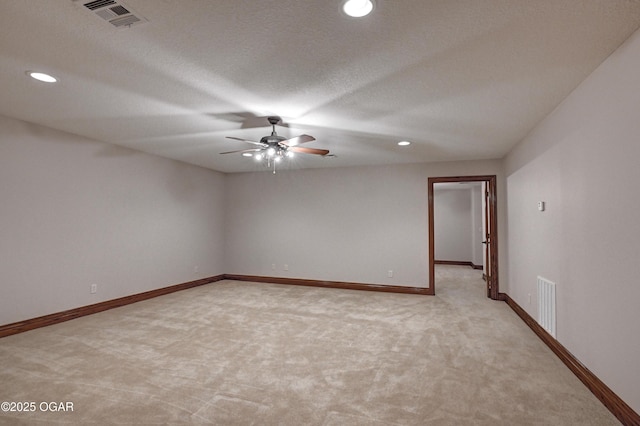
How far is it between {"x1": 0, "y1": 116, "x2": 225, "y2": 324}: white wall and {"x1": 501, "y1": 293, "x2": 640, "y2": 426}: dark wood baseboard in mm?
5540

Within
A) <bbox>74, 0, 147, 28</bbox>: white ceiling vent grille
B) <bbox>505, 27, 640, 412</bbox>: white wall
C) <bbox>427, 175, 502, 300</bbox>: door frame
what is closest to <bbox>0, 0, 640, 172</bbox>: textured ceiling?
<bbox>74, 0, 147, 28</bbox>: white ceiling vent grille

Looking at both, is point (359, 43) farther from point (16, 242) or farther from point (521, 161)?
point (16, 242)

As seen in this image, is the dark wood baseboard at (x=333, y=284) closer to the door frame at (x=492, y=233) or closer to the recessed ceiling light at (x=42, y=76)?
the door frame at (x=492, y=233)

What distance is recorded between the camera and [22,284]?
3506 mm

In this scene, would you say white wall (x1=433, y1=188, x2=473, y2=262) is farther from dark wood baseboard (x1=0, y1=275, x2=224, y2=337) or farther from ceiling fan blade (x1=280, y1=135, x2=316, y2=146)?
dark wood baseboard (x1=0, y1=275, x2=224, y2=337)

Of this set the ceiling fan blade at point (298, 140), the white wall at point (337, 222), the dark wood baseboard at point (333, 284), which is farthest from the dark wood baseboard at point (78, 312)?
the ceiling fan blade at point (298, 140)

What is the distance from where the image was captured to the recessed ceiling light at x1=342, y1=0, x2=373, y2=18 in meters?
1.54

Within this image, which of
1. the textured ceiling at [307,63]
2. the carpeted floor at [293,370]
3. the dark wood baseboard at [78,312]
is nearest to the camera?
the textured ceiling at [307,63]

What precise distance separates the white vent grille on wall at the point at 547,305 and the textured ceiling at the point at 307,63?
70.5 inches

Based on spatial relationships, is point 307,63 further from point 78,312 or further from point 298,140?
point 78,312

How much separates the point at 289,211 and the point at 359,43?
4826 mm

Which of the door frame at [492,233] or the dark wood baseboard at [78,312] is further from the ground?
the door frame at [492,233]

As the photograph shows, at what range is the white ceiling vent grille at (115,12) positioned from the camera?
158 cm

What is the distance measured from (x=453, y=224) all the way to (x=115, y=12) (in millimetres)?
9749
